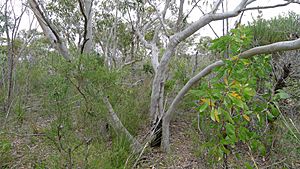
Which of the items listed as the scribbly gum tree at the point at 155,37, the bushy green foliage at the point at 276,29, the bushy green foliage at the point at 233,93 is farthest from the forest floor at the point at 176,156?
the bushy green foliage at the point at 276,29

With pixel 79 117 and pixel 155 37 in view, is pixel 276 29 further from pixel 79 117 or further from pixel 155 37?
pixel 79 117

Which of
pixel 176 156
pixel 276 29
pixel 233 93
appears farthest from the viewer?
pixel 276 29

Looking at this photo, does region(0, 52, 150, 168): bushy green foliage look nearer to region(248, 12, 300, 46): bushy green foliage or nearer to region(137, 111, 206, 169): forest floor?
region(137, 111, 206, 169): forest floor

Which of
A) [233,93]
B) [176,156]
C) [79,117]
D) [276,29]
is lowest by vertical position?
[176,156]

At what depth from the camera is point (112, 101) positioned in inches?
124

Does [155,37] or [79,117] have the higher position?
[155,37]

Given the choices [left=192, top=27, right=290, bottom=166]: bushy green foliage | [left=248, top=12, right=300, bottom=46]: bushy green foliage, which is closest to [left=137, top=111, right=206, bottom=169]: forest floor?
[left=192, top=27, right=290, bottom=166]: bushy green foliage

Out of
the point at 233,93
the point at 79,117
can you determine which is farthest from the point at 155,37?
the point at 233,93

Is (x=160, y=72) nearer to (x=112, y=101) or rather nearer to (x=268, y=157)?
(x=112, y=101)

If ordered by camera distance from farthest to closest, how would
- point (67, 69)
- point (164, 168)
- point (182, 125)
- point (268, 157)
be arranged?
point (182, 125) < point (268, 157) < point (164, 168) < point (67, 69)

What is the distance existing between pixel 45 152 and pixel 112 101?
102 cm

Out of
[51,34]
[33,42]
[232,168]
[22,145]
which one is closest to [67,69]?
[51,34]

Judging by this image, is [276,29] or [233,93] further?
[276,29]

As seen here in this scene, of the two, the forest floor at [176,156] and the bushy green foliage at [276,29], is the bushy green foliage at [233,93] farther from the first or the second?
the bushy green foliage at [276,29]
